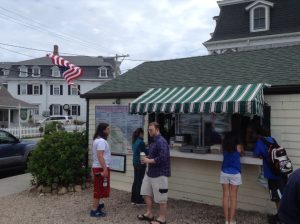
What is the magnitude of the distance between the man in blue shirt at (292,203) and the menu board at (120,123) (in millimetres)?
5837

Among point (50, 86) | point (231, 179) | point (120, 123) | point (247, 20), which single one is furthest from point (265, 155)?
point (50, 86)

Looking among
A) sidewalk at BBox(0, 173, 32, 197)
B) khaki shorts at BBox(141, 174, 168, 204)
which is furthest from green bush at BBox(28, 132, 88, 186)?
khaki shorts at BBox(141, 174, 168, 204)

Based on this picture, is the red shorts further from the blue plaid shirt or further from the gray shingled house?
the gray shingled house

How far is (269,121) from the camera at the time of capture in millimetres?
6453

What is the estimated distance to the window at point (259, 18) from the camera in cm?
2222

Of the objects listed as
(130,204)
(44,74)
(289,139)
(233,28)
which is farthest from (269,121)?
(44,74)

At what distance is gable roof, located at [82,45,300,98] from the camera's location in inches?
280

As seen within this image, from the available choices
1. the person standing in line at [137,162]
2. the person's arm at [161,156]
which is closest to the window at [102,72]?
the person standing in line at [137,162]

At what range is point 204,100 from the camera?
6.23 meters

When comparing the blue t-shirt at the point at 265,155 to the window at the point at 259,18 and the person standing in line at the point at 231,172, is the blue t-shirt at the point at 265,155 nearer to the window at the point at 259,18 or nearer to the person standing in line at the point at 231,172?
the person standing in line at the point at 231,172

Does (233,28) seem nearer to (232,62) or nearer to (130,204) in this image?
(232,62)

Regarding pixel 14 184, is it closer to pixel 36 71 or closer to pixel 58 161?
pixel 58 161

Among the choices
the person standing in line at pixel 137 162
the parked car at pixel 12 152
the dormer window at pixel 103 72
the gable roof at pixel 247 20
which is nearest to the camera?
the person standing in line at pixel 137 162

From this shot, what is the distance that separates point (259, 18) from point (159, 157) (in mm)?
19110
